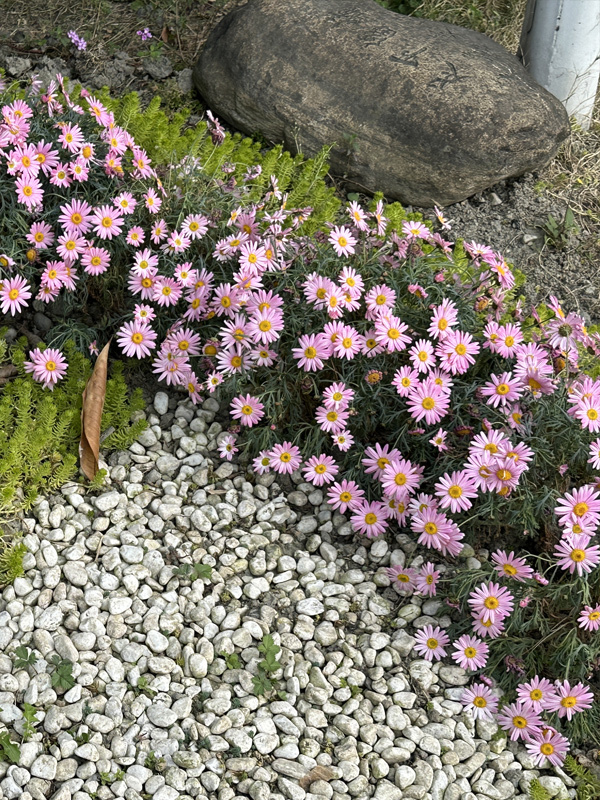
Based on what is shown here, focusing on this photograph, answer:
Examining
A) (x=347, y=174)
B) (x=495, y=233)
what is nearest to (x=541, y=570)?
(x=495, y=233)

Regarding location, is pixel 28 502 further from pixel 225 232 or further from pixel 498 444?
pixel 498 444

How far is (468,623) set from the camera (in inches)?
112

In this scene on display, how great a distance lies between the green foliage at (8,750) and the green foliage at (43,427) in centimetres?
56

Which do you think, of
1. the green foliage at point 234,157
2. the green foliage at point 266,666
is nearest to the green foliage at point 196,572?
the green foliage at point 266,666

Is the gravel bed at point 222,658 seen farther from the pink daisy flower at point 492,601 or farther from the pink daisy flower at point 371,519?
the pink daisy flower at point 492,601

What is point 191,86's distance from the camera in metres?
5.08

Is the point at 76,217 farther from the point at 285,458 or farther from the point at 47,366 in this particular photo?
the point at 285,458

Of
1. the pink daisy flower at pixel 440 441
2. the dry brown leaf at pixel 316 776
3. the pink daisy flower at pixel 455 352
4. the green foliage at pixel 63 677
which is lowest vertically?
the green foliage at pixel 63 677

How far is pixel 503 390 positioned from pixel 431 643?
87 cm

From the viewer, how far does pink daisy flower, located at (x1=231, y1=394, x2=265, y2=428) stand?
3.20 metres

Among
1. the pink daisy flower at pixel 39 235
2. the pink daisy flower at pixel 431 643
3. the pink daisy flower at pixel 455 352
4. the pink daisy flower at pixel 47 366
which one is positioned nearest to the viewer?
the pink daisy flower at pixel 431 643

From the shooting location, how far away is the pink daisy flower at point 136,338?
3318 millimetres

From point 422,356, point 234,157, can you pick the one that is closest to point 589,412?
point 422,356

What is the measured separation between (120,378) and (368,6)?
9.55 feet
